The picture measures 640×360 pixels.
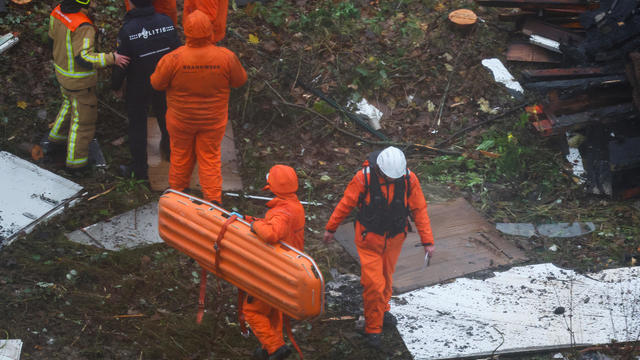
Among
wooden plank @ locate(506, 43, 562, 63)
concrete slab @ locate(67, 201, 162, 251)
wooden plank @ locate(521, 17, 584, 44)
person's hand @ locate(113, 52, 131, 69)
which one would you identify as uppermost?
person's hand @ locate(113, 52, 131, 69)

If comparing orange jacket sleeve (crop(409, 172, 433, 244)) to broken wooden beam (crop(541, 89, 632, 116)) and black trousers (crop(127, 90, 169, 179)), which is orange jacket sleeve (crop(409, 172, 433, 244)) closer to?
black trousers (crop(127, 90, 169, 179))

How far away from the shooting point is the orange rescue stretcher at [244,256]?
388cm

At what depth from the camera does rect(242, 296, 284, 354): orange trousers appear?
172 inches

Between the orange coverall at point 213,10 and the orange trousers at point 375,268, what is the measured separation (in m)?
3.17

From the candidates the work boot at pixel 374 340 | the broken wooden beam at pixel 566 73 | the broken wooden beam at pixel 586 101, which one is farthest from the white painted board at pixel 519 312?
the broken wooden beam at pixel 566 73

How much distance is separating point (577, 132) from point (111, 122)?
584 cm

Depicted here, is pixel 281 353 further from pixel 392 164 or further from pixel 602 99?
pixel 602 99

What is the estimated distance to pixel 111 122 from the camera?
22.7ft

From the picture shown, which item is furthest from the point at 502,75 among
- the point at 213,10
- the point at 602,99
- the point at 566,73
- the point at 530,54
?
the point at 213,10

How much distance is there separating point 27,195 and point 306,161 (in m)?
3.10

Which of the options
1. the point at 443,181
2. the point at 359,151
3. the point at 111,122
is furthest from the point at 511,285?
the point at 111,122

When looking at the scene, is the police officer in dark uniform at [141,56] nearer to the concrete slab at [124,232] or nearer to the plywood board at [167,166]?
the plywood board at [167,166]

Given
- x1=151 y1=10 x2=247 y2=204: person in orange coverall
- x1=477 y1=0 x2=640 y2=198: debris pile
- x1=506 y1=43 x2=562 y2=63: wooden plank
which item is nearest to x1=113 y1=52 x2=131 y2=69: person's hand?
x1=151 y1=10 x2=247 y2=204: person in orange coverall

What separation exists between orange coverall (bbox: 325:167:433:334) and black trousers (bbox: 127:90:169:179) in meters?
2.47
